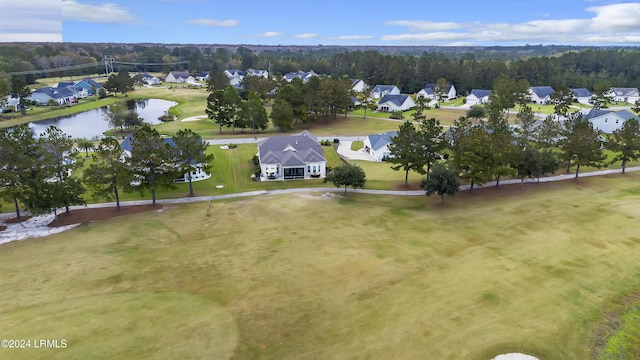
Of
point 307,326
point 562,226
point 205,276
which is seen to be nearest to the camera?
point 307,326

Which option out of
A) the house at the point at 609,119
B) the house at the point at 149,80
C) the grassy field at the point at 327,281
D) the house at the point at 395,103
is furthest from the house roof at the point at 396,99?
the house at the point at 149,80

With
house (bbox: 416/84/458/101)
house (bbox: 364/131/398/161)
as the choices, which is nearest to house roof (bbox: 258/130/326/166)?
house (bbox: 364/131/398/161)

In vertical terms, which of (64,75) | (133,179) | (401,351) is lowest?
(401,351)

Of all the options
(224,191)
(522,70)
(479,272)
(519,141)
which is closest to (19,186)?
(224,191)

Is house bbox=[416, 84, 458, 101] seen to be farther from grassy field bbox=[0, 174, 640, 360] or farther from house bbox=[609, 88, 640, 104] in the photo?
grassy field bbox=[0, 174, 640, 360]

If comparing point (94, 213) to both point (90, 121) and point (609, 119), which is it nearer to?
point (90, 121)

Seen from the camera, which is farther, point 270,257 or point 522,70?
point 522,70

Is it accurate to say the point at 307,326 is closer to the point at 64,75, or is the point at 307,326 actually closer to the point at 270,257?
the point at 270,257

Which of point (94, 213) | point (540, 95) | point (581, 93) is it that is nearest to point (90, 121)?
point (94, 213)
